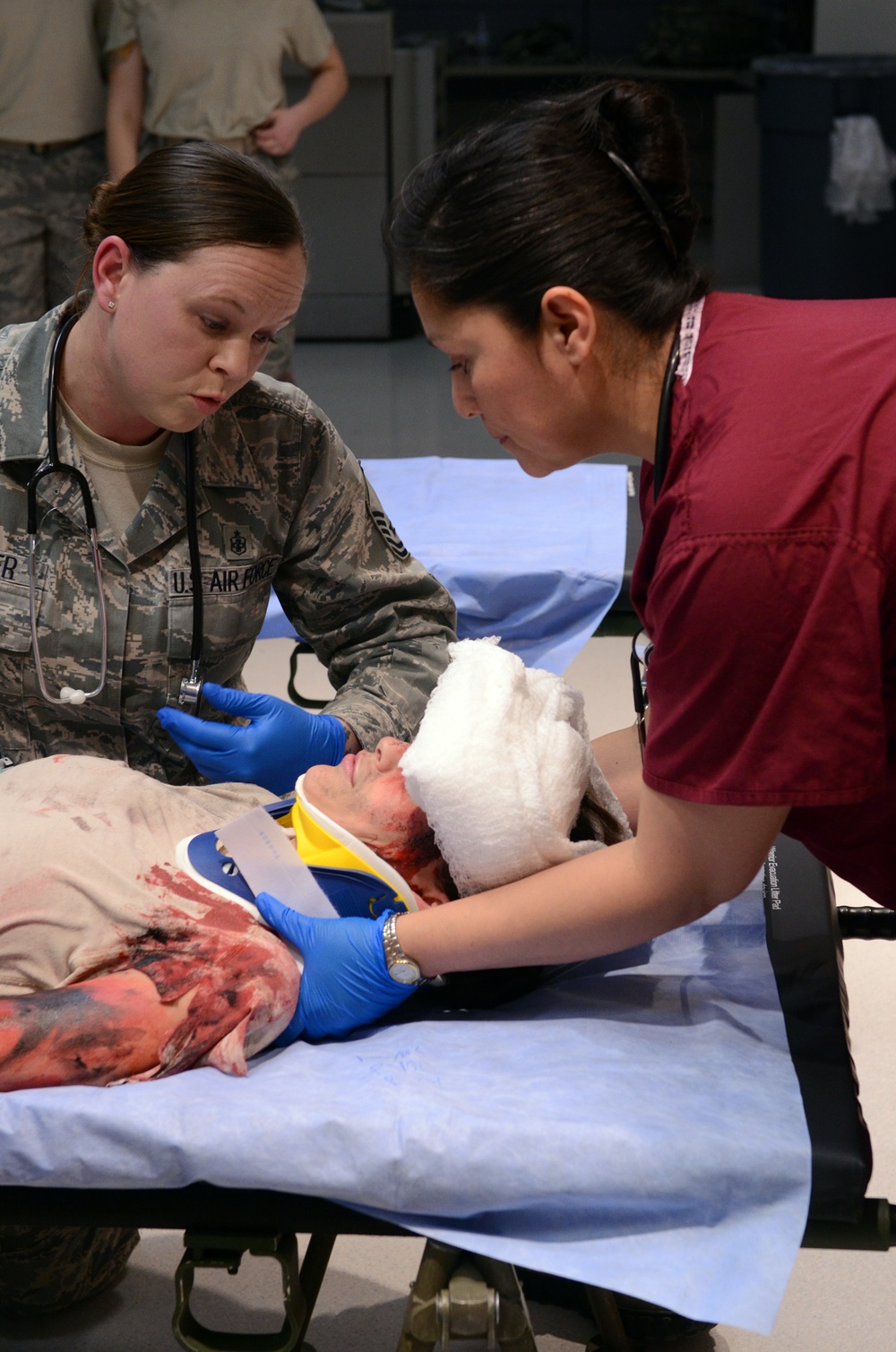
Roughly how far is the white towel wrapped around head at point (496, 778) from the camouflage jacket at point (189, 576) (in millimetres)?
392

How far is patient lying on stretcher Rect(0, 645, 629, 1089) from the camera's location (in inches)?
51.8

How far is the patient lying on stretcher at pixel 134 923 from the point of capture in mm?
1314

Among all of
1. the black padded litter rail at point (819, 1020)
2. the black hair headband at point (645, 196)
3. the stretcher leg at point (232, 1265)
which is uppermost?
the black hair headband at point (645, 196)

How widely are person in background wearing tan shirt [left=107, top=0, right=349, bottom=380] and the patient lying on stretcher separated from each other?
3.26 metres

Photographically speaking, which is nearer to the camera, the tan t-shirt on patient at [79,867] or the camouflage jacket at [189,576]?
the tan t-shirt on patient at [79,867]

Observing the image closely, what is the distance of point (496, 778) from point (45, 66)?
397cm

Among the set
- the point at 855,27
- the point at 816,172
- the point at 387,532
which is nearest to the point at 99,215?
the point at 387,532

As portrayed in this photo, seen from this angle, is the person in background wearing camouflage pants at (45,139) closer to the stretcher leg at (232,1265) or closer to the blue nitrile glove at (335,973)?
the blue nitrile glove at (335,973)

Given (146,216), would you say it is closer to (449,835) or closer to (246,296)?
(246,296)

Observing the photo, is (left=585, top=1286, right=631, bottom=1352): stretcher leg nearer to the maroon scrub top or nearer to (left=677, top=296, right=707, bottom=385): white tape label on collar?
the maroon scrub top

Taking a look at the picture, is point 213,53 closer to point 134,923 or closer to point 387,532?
point 387,532

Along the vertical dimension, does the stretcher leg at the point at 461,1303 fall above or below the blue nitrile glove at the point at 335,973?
below

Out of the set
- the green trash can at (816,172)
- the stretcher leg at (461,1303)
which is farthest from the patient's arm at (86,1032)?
the green trash can at (816,172)

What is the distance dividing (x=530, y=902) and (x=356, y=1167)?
0.29 metres
